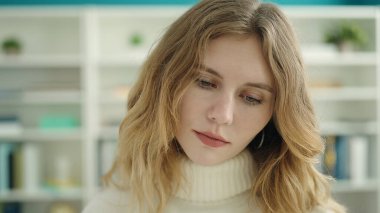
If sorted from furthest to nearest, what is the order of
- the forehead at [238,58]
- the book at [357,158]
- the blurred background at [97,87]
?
the book at [357,158] → the blurred background at [97,87] → the forehead at [238,58]

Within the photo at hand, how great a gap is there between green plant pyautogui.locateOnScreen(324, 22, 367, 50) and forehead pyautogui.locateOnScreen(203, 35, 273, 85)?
238cm

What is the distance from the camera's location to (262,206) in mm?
1101

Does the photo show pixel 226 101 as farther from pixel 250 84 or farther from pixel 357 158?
pixel 357 158

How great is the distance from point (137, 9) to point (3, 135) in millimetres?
1188

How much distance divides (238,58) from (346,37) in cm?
243

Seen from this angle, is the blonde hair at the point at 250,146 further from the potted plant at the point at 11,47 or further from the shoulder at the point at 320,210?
the potted plant at the point at 11,47

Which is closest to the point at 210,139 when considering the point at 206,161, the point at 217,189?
the point at 206,161

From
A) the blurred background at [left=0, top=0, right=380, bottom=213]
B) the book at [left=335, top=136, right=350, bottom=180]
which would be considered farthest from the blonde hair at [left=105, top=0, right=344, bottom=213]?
the book at [left=335, top=136, right=350, bottom=180]

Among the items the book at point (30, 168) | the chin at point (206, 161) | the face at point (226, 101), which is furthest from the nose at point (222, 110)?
the book at point (30, 168)

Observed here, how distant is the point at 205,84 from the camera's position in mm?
986

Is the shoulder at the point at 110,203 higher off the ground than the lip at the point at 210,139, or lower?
lower

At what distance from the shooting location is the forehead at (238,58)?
0.94 metres

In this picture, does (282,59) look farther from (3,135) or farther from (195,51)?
(3,135)

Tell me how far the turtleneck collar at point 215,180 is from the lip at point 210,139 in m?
0.11
